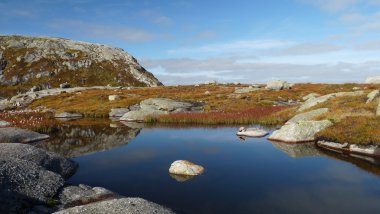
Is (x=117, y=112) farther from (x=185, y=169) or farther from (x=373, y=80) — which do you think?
(x=373, y=80)

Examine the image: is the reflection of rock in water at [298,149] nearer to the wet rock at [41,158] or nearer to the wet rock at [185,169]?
the wet rock at [185,169]

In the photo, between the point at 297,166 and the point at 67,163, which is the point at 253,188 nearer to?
the point at 297,166

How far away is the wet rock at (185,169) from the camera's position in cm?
2925

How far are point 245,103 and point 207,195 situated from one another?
197 ft

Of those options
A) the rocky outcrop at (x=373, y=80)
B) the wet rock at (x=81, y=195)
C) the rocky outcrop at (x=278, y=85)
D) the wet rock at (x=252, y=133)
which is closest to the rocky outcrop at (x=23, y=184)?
the wet rock at (x=81, y=195)

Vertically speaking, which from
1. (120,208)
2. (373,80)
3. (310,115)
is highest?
(373,80)

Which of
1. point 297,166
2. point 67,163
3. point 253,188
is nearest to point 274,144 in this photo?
point 297,166

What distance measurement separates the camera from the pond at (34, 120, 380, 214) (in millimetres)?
22250

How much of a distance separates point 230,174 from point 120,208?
1336 centimetres

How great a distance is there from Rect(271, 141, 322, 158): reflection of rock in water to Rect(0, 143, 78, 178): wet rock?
21727 mm

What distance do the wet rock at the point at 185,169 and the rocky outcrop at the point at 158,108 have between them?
4037cm

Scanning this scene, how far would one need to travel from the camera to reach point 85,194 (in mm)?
23328

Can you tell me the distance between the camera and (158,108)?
77625mm

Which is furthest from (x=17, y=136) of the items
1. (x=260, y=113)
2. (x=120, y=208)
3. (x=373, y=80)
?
(x=373, y=80)
